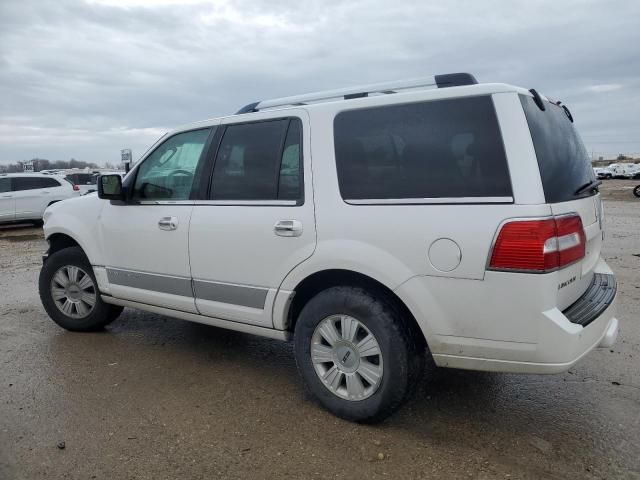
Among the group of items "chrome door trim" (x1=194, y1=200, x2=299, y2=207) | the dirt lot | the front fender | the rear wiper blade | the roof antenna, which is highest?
the roof antenna

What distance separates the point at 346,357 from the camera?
3.24 metres

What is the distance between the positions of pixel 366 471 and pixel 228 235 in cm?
176

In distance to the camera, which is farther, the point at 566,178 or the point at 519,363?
the point at 566,178

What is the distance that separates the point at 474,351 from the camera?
2852mm

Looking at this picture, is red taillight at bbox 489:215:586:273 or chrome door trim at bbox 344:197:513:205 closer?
red taillight at bbox 489:215:586:273

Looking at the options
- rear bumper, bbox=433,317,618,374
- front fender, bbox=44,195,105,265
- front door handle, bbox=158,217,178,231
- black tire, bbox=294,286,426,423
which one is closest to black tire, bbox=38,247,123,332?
front fender, bbox=44,195,105,265

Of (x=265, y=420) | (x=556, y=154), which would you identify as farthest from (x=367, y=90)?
(x=265, y=420)

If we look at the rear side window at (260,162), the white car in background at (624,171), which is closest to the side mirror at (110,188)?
the rear side window at (260,162)

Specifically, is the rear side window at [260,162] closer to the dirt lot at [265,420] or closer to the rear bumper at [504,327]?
the rear bumper at [504,327]

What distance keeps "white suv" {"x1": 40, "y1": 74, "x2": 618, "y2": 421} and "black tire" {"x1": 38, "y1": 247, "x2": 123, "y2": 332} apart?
3.03 feet

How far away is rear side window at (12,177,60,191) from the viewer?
52.2 ft

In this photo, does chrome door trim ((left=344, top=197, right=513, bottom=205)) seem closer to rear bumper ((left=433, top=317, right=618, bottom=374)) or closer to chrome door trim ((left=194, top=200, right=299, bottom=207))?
chrome door trim ((left=194, top=200, right=299, bottom=207))

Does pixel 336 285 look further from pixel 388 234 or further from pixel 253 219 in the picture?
pixel 253 219

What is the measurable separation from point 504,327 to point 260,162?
1.91 meters
